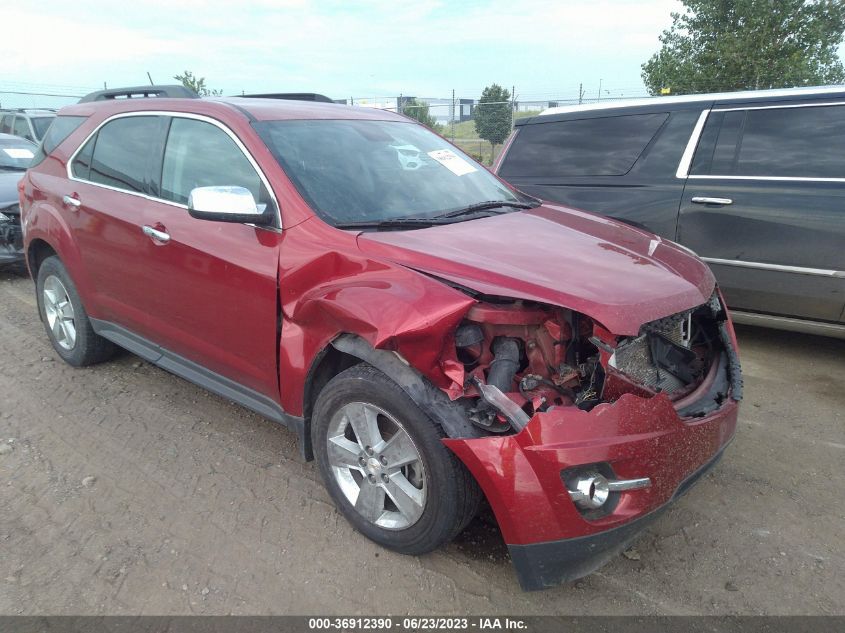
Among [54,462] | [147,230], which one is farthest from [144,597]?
[147,230]

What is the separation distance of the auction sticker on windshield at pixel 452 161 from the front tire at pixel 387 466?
1489mm

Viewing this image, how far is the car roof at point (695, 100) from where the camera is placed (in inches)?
164

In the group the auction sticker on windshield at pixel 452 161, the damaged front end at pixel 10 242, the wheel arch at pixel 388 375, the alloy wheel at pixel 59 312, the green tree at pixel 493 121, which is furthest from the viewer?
the green tree at pixel 493 121

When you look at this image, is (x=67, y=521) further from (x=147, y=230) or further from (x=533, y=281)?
(x=533, y=281)

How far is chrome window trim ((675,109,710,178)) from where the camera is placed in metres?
4.53

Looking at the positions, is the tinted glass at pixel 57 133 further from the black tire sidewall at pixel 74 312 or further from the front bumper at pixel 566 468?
the front bumper at pixel 566 468

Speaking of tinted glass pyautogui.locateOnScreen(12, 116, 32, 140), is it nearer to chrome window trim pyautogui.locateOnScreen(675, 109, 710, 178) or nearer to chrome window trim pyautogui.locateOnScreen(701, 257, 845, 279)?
chrome window trim pyautogui.locateOnScreen(675, 109, 710, 178)

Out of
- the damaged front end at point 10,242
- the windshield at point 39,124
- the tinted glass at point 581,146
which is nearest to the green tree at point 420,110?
the windshield at point 39,124

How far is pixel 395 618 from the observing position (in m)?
2.21

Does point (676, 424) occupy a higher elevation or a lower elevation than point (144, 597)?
higher

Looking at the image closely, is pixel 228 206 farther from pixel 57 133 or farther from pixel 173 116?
pixel 57 133

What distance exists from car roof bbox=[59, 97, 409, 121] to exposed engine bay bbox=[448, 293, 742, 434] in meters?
1.62

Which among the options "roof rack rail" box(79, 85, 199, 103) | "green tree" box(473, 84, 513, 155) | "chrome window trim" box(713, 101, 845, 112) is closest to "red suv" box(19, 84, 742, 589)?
"roof rack rail" box(79, 85, 199, 103)

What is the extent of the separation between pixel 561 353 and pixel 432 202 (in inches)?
44.3
